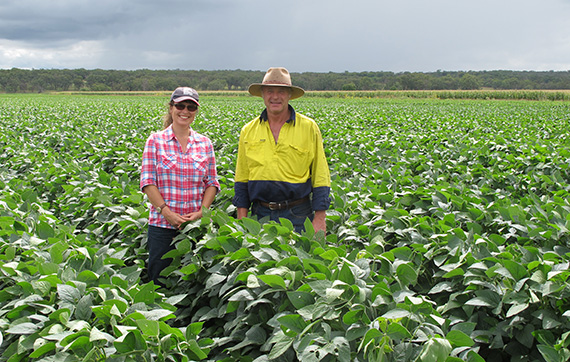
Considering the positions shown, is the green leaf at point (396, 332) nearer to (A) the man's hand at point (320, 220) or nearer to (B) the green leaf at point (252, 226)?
(B) the green leaf at point (252, 226)

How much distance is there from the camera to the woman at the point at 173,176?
3.59m

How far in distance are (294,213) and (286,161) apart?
1.56 ft

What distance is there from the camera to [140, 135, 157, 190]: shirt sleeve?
11.7ft

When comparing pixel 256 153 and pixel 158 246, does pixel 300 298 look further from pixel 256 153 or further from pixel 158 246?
pixel 158 246

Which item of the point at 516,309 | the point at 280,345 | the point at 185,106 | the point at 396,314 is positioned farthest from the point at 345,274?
the point at 185,106

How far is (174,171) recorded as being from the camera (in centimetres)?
366

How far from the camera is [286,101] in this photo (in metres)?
3.59

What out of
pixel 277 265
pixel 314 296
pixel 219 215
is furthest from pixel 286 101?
pixel 314 296

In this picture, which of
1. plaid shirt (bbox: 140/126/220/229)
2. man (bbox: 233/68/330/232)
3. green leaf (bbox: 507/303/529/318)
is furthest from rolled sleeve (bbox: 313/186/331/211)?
green leaf (bbox: 507/303/529/318)

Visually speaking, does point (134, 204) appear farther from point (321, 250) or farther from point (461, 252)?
point (461, 252)

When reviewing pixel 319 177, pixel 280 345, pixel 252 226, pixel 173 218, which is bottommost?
pixel 280 345

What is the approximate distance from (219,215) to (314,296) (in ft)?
4.55

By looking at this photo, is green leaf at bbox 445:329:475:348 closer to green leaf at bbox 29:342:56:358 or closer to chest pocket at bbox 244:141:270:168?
green leaf at bbox 29:342:56:358

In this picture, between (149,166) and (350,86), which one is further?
(350,86)
